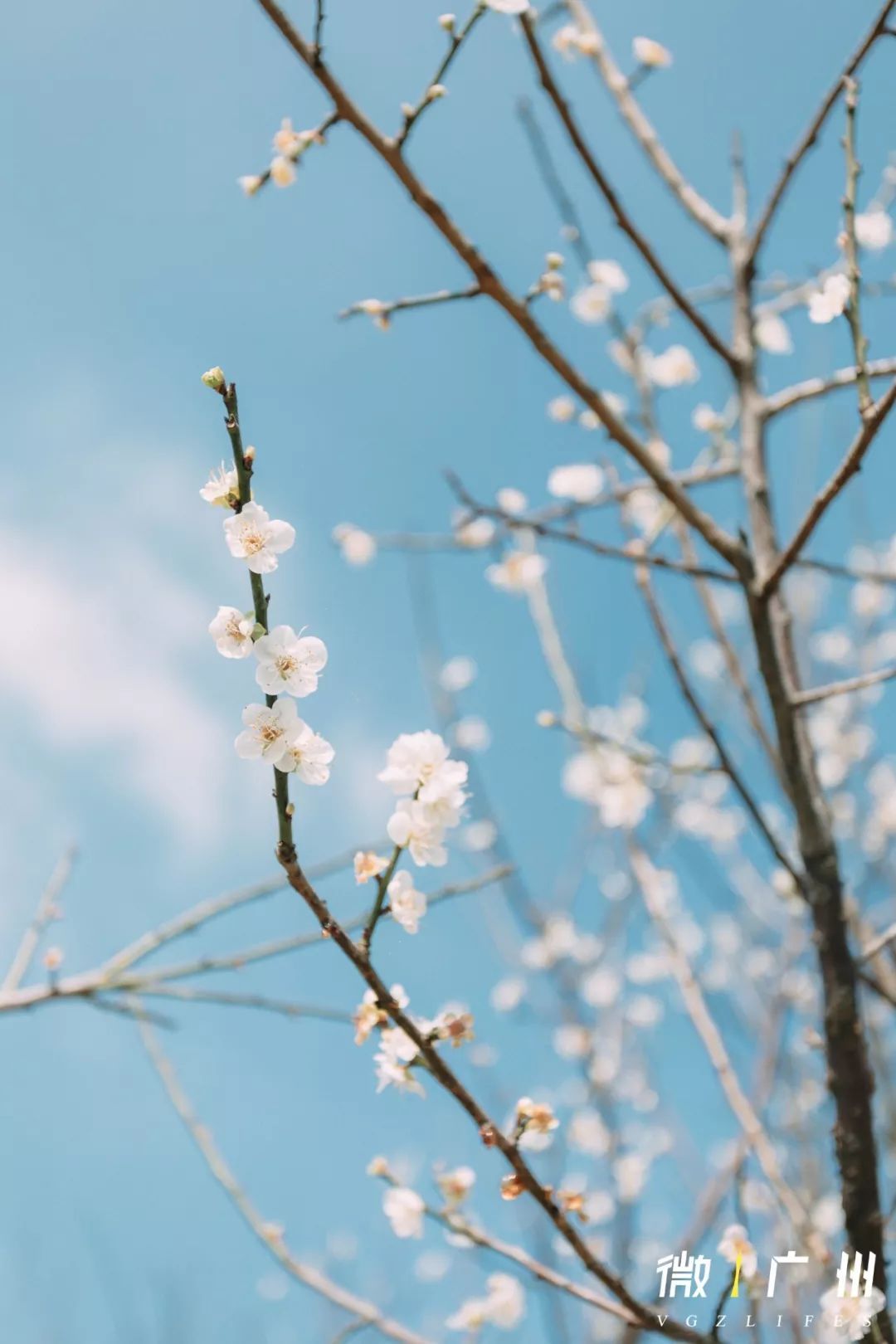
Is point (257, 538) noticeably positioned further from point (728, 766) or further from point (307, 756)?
point (728, 766)

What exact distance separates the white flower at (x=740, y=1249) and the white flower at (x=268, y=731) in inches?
50.6

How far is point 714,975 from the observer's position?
622cm

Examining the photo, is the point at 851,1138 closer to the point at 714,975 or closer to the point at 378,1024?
the point at 378,1024

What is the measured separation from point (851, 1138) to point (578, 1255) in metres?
0.62

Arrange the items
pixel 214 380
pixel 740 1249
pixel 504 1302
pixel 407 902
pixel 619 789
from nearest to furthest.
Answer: pixel 214 380 < pixel 407 902 < pixel 740 1249 < pixel 504 1302 < pixel 619 789

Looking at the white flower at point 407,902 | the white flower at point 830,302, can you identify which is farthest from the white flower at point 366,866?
the white flower at point 830,302

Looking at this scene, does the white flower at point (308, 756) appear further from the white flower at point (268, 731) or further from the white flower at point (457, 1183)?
the white flower at point (457, 1183)

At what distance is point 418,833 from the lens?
1.35 meters

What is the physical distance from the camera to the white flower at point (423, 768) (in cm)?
137

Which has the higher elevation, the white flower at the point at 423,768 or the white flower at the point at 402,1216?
the white flower at the point at 423,768

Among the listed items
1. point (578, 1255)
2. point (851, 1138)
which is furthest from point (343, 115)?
point (851, 1138)

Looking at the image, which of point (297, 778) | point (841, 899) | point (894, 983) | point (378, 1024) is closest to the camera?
point (297, 778)

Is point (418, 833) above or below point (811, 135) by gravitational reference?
below

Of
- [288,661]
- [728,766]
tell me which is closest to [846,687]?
[728,766]
